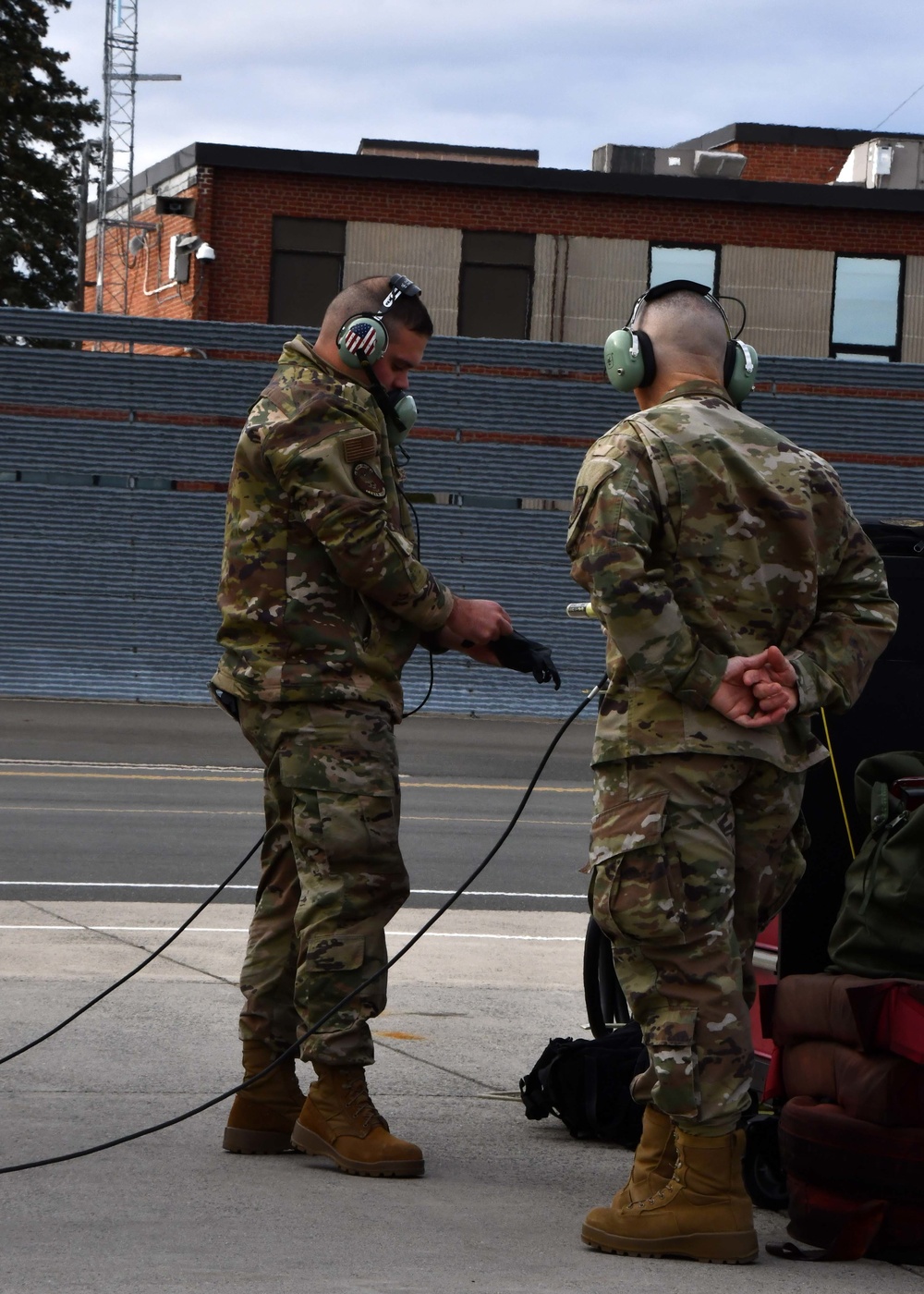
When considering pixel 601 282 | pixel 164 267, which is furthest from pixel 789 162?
pixel 164 267

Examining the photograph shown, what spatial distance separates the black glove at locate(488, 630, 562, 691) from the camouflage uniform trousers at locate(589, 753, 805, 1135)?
2.14 feet

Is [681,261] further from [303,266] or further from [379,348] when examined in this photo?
[379,348]

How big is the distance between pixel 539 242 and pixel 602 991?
2930 cm

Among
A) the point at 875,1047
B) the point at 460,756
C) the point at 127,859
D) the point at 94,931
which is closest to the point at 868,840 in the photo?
the point at 875,1047

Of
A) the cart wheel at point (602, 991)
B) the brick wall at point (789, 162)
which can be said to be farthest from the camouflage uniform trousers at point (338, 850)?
the brick wall at point (789, 162)

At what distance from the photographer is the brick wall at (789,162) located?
4359 centimetres

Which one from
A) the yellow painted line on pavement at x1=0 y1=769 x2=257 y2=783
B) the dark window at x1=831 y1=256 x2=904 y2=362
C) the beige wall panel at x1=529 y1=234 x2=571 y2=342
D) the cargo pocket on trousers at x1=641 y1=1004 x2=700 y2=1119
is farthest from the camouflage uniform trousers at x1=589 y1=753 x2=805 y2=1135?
the dark window at x1=831 y1=256 x2=904 y2=362

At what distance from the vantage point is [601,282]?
34250mm

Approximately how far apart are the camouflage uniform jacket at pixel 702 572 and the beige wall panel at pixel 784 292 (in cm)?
3092

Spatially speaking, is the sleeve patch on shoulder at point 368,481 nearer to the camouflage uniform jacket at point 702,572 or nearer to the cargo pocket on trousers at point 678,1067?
the camouflage uniform jacket at point 702,572

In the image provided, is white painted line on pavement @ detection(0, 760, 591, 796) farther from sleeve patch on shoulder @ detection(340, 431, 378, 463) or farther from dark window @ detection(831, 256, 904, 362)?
dark window @ detection(831, 256, 904, 362)

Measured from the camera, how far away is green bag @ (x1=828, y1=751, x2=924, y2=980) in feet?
13.8

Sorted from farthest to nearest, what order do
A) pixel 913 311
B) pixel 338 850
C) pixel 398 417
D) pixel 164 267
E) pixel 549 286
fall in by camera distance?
pixel 164 267 < pixel 913 311 < pixel 549 286 < pixel 398 417 < pixel 338 850

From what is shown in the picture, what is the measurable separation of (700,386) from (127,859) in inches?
291
